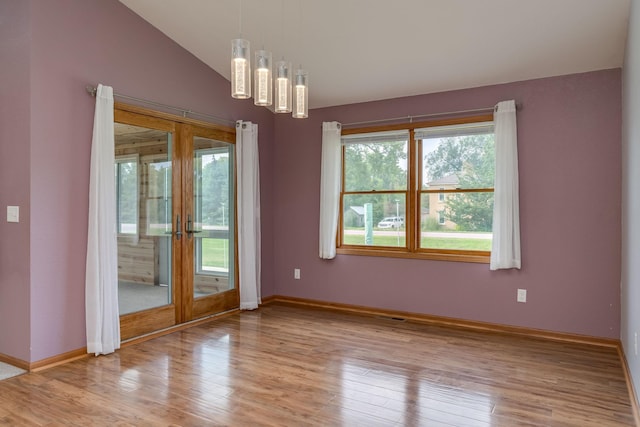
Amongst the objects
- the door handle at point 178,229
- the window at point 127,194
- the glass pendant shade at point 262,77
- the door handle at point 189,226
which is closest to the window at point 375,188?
the door handle at point 189,226

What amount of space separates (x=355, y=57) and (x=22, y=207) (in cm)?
315

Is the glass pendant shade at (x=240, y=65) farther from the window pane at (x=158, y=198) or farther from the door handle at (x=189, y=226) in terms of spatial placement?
the door handle at (x=189, y=226)

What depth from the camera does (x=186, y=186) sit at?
4.54 meters

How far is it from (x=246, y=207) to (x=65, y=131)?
208cm

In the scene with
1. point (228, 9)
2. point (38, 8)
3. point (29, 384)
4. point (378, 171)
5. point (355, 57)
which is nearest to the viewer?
point (29, 384)

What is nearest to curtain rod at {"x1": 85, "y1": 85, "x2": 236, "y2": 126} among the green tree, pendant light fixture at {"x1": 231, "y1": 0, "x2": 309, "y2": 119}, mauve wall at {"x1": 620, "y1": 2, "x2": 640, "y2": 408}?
pendant light fixture at {"x1": 231, "y1": 0, "x2": 309, "y2": 119}

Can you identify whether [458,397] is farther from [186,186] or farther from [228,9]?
[228,9]

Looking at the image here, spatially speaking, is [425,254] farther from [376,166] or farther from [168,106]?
[168,106]

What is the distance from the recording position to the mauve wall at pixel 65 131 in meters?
3.28

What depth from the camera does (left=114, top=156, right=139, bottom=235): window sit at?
13.0ft

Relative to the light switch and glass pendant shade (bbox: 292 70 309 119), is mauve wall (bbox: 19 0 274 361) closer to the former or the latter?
the light switch

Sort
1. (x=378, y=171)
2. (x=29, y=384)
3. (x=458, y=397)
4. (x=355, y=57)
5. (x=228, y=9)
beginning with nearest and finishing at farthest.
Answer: (x=458, y=397) < (x=29, y=384) < (x=228, y=9) < (x=355, y=57) < (x=378, y=171)

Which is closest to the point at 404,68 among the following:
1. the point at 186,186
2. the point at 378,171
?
the point at 378,171

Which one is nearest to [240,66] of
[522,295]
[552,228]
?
[552,228]
